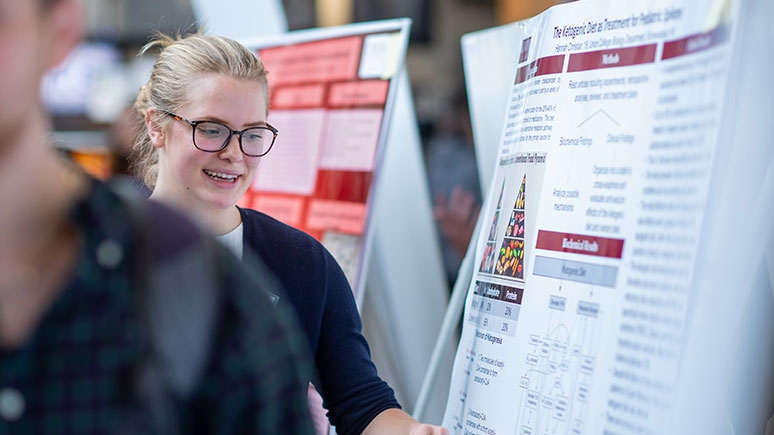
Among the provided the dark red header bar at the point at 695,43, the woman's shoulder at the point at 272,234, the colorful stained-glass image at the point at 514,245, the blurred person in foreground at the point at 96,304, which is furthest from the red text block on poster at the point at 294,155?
the blurred person in foreground at the point at 96,304

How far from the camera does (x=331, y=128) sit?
291 cm

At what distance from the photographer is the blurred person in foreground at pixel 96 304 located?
839mm

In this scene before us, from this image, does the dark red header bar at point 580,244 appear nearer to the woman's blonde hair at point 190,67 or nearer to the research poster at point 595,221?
the research poster at point 595,221

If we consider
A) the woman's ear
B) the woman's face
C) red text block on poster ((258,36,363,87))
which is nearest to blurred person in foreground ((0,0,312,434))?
the woman's face

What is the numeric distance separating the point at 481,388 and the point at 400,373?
1.16 metres

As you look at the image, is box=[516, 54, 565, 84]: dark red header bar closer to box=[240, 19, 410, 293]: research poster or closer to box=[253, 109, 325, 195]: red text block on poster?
box=[240, 19, 410, 293]: research poster

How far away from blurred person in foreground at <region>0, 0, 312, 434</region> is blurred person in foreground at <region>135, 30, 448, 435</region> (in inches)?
31.4

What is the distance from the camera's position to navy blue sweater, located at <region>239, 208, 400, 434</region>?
180 cm

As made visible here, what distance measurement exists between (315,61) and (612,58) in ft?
5.29

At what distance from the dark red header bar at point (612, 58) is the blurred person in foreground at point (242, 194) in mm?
654

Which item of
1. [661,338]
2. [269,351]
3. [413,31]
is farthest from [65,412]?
[413,31]

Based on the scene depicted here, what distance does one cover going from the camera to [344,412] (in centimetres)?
181

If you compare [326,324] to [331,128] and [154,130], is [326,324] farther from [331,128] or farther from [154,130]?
[331,128]

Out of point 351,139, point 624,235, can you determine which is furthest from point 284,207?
point 624,235
